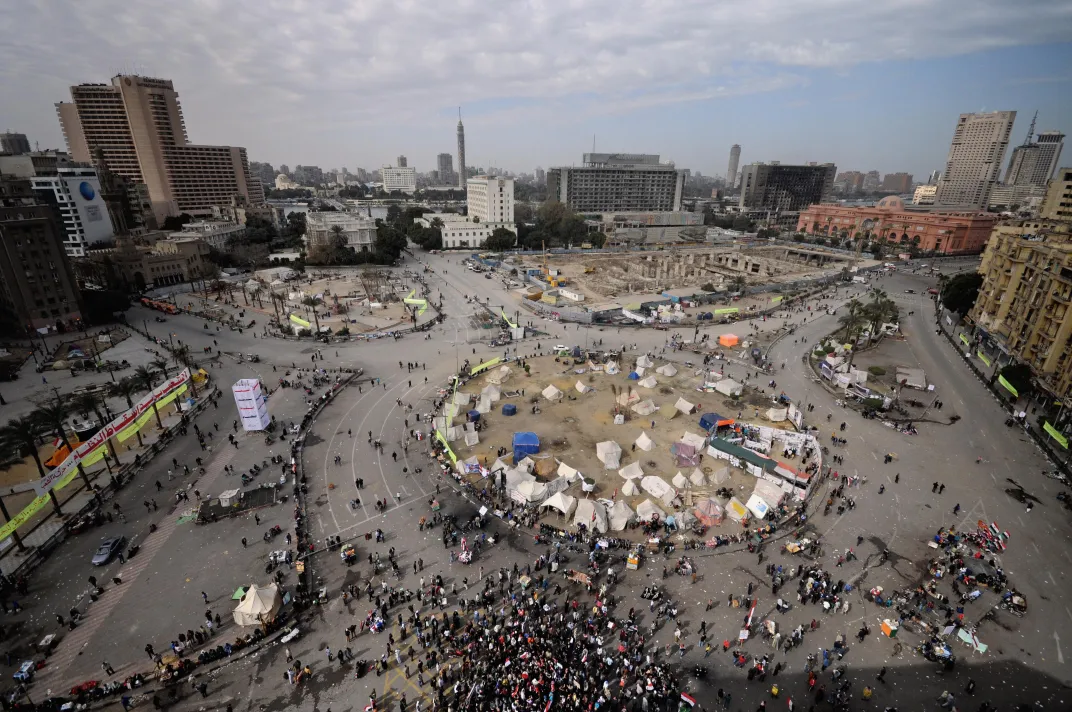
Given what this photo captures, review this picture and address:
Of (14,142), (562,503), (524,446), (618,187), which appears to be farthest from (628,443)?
(14,142)

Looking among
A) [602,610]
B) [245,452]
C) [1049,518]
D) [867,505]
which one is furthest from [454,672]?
[1049,518]

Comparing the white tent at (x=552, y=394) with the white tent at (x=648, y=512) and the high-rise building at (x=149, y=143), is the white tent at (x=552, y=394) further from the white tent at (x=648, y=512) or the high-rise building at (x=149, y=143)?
the high-rise building at (x=149, y=143)

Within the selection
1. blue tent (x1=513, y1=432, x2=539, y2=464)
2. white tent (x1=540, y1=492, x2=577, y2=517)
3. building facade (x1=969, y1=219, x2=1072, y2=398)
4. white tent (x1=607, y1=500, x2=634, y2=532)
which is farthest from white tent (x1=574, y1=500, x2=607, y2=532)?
building facade (x1=969, y1=219, x2=1072, y2=398)

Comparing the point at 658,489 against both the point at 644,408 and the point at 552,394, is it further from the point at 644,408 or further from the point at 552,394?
the point at 552,394

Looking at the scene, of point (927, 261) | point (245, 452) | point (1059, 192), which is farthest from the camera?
point (927, 261)

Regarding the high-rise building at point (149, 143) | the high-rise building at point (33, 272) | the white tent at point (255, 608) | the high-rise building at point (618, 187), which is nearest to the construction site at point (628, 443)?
the white tent at point (255, 608)

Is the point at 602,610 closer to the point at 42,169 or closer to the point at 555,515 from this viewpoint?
the point at 555,515
